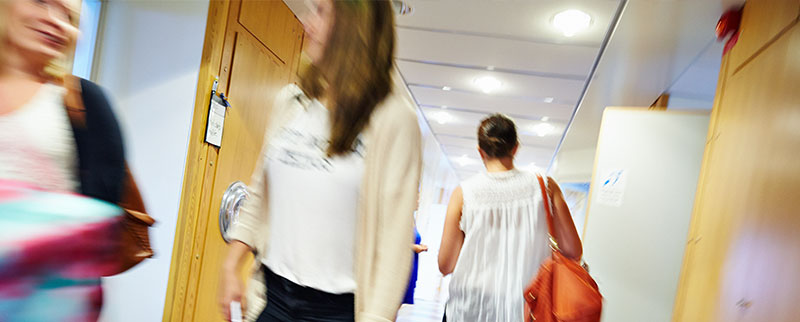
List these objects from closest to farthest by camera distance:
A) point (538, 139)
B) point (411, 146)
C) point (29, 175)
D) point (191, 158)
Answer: point (29, 175) < point (411, 146) < point (191, 158) < point (538, 139)

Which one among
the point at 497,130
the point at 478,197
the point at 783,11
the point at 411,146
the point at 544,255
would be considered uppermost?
the point at 783,11

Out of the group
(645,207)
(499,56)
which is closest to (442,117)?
(499,56)

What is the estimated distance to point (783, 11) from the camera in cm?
142

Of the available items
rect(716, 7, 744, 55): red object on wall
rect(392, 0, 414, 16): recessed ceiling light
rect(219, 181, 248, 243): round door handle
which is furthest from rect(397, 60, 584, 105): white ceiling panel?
rect(219, 181, 248, 243): round door handle

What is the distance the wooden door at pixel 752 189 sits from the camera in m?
1.27

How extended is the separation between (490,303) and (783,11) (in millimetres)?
1257

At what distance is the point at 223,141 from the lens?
90.4 inches

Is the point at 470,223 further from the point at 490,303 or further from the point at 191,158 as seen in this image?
the point at 191,158

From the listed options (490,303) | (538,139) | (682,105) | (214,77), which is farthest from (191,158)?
(538,139)

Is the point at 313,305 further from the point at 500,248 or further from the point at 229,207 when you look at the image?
the point at 229,207

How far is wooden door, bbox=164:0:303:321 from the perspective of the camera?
2109mm

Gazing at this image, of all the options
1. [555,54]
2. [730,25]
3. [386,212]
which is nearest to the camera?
[386,212]

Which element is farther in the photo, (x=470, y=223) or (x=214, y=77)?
(x=214, y=77)

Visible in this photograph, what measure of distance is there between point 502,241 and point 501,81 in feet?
8.62
